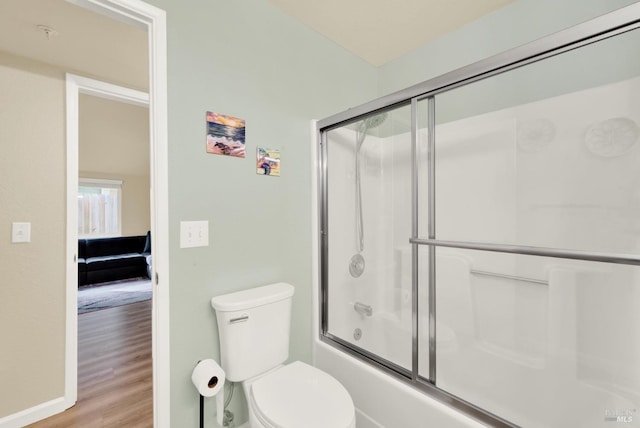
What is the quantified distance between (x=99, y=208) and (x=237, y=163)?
5.77 meters

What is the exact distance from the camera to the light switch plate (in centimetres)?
171

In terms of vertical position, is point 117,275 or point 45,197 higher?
point 45,197

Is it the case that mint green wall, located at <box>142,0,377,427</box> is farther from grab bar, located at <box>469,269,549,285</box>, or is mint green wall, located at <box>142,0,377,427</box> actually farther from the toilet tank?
grab bar, located at <box>469,269,549,285</box>

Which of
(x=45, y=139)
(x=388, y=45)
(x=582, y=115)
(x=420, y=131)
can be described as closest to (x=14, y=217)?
(x=45, y=139)

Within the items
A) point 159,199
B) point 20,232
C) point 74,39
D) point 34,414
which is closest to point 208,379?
point 159,199

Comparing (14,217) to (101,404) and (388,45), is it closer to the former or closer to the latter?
(101,404)

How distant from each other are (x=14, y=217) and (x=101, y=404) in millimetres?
1365

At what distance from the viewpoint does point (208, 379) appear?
3.85 feet

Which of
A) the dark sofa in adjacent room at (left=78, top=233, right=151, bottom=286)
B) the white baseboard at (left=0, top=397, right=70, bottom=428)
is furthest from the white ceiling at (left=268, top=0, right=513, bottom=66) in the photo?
the dark sofa in adjacent room at (left=78, top=233, right=151, bottom=286)

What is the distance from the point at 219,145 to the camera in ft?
4.55

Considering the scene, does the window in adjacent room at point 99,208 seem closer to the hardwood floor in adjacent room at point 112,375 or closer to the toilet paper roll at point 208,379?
the hardwood floor in adjacent room at point 112,375

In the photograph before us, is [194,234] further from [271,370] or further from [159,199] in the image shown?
[271,370]

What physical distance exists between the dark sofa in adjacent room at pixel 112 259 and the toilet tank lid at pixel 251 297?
4.51 m

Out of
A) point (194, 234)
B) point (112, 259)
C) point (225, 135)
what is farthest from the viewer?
point (112, 259)
